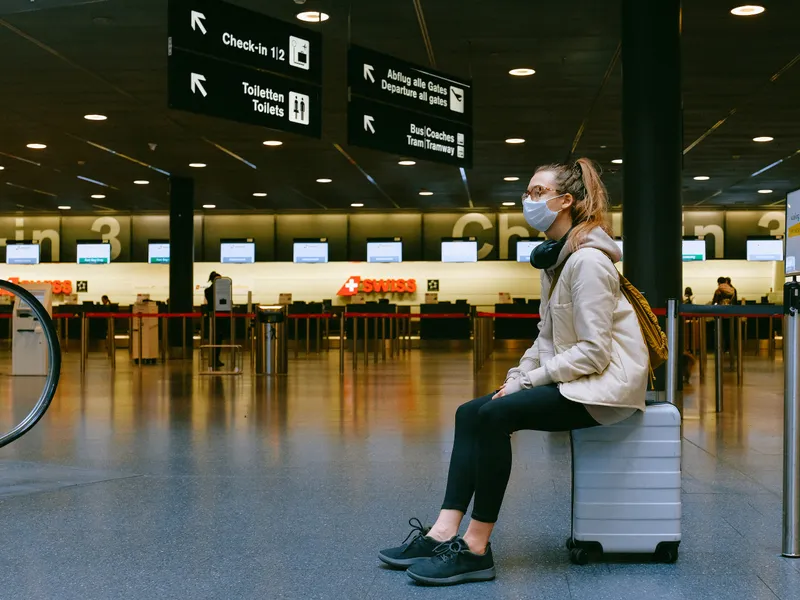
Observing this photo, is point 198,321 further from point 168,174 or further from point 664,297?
point 664,297

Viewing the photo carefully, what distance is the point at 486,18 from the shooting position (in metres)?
9.17

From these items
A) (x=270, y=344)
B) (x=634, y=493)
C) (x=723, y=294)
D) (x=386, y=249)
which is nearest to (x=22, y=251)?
(x=386, y=249)

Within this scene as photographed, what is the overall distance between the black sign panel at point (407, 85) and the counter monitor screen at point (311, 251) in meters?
17.8

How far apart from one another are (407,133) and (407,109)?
0.76 feet

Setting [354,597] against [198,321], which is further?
[198,321]

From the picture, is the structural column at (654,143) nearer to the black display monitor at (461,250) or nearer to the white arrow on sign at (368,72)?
the white arrow on sign at (368,72)

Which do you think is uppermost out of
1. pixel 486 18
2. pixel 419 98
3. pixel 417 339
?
pixel 486 18

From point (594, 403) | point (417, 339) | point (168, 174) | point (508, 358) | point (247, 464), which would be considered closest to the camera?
point (594, 403)

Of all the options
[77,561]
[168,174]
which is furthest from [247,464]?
[168,174]

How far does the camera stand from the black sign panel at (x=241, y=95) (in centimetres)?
651

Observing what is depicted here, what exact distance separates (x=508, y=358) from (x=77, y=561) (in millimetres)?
15006

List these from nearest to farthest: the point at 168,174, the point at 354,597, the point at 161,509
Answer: the point at 354,597, the point at 161,509, the point at 168,174

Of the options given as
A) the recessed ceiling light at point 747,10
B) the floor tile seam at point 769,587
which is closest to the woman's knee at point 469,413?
the floor tile seam at point 769,587

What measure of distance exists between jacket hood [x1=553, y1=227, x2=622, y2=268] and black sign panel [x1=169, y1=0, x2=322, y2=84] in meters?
3.98
